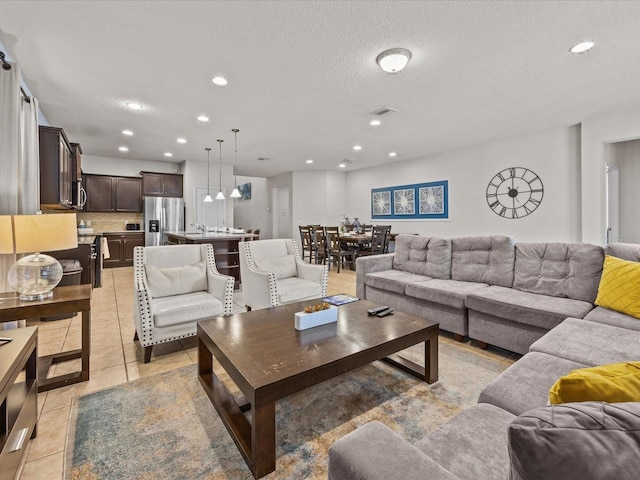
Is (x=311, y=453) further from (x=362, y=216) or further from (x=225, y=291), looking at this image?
(x=362, y=216)

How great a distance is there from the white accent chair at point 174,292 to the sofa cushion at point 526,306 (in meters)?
2.20

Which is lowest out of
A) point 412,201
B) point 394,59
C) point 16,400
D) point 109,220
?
point 16,400

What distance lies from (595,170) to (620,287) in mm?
3546

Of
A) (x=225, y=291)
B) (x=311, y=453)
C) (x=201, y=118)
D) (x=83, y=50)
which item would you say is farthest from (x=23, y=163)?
(x=311, y=453)

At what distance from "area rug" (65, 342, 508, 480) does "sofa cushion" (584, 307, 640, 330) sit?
0.69 meters

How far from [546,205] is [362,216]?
4.57 m

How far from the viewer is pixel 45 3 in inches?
86.6

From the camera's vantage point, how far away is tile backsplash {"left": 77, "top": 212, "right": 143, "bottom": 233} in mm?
7272

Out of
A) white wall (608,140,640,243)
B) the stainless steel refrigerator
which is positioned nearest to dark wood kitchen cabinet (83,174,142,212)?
the stainless steel refrigerator

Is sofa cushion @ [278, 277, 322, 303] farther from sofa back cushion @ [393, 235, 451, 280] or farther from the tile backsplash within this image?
the tile backsplash

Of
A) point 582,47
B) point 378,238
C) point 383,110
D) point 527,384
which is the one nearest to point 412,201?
point 378,238

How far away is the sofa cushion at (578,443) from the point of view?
0.48m

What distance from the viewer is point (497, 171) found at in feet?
19.9

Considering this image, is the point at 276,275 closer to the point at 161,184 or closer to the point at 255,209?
the point at 161,184
